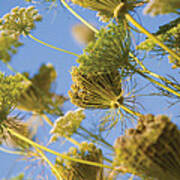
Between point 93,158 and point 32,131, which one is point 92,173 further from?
point 32,131

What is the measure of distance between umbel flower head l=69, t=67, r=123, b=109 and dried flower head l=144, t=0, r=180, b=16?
362 millimetres

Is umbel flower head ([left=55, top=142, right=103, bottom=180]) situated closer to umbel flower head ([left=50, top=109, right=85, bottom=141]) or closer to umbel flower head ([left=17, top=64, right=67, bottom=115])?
umbel flower head ([left=50, top=109, right=85, bottom=141])

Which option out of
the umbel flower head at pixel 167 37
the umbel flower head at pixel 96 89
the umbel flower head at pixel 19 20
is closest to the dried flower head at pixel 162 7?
the umbel flower head at pixel 167 37

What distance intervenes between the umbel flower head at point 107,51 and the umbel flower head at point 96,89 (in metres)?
0.07

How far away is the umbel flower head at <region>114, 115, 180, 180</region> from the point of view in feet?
3.29

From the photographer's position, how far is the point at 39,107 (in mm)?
2326

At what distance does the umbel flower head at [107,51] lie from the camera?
1.38 metres

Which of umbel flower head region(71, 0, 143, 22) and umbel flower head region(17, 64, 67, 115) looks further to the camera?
umbel flower head region(17, 64, 67, 115)

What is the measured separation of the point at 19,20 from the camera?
187 centimetres

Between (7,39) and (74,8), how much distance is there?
1.69ft

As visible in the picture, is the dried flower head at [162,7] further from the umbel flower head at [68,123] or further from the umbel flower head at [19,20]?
the umbel flower head at [19,20]

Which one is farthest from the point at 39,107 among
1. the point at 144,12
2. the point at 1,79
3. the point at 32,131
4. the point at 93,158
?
the point at 144,12

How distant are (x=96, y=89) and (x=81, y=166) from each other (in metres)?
0.45

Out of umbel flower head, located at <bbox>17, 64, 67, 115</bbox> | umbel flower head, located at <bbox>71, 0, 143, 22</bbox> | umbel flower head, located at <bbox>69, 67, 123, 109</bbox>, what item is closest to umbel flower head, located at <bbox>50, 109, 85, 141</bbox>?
umbel flower head, located at <bbox>69, 67, 123, 109</bbox>
